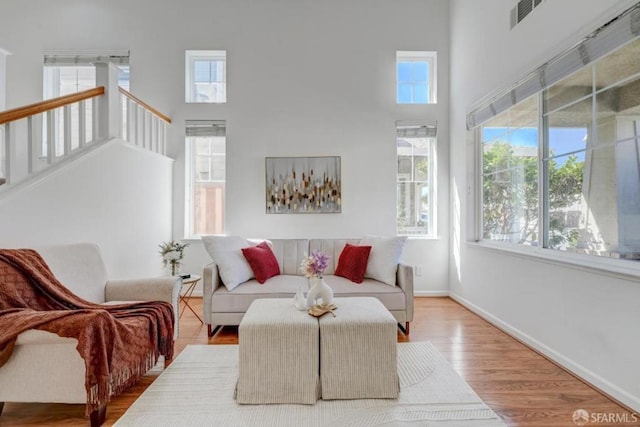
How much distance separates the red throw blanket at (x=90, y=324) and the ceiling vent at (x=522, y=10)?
363 cm

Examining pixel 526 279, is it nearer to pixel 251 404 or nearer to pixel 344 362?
pixel 344 362

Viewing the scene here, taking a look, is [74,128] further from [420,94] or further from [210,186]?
[420,94]

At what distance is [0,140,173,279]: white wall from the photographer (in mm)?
2428

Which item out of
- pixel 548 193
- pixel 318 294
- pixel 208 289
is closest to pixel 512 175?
pixel 548 193

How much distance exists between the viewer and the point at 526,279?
2867 millimetres

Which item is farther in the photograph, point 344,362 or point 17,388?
point 344,362

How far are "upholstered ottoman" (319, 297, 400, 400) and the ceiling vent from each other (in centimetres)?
277

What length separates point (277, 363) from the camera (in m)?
1.97

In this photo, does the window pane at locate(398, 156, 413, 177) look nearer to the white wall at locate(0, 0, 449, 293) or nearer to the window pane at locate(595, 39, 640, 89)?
the white wall at locate(0, 0, 449, 293)

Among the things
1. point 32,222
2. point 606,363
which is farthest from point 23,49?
point 606,363

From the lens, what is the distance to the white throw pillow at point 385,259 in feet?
10.6

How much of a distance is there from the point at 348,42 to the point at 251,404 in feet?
13.7

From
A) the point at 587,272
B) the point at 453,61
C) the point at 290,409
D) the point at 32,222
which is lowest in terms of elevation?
the point at 290,409

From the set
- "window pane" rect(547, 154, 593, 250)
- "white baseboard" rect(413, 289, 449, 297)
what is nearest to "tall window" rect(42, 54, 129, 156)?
"white baseboard" rect(413, 289, 449, 297)
